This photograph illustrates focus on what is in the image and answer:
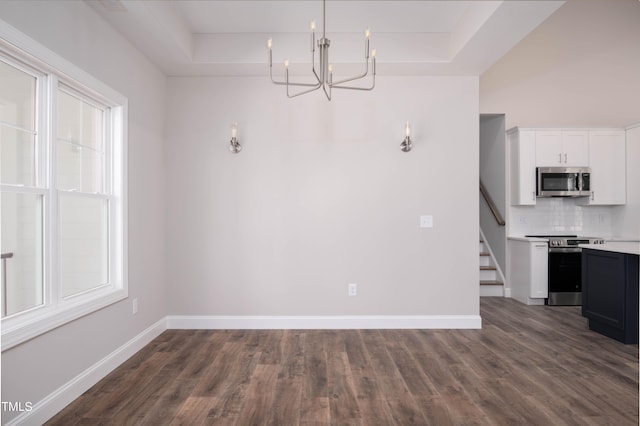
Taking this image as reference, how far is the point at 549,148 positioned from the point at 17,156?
6.00m

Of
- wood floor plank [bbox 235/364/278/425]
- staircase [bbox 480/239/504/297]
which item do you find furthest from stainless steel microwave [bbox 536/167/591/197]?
wood floor plank [bbox 235/364/278/425]

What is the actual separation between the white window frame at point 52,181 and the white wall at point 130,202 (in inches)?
2.9

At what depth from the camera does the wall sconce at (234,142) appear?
389 centimetres

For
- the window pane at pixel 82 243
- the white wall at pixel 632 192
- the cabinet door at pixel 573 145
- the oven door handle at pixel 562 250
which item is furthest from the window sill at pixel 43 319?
the white wall at pixel 632 192

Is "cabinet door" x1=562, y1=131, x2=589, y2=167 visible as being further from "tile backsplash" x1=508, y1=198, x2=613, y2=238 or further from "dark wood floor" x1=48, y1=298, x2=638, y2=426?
"dark wood floor" x1=48, y1=298, x2=638, y2=426

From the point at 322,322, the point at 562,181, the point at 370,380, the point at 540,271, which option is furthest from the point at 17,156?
the point at 562,181

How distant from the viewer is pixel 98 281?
9.66 feet

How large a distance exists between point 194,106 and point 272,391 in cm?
300

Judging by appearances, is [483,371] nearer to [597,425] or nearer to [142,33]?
[597,425]

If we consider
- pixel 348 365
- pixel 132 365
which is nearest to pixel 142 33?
pixel 132 365

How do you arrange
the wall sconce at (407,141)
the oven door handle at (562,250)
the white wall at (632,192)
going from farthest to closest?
the white wall at (632,192)
the oven door handle at (562,250)
the wall sconce at (407,141)

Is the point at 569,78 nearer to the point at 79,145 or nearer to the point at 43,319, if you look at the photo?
the point at 79,145

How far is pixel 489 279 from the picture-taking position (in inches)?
224

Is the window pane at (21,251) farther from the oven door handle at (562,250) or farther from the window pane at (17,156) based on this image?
the oven door handle at (562,250)
